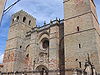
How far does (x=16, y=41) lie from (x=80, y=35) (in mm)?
10600

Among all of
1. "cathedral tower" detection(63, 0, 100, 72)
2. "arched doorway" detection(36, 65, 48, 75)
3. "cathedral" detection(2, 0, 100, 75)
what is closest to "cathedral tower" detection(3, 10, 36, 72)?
"cathedral" detection(2, 0, 100, 75)

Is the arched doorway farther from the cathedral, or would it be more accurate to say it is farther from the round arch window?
the round arch window

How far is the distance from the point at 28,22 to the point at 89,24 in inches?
488

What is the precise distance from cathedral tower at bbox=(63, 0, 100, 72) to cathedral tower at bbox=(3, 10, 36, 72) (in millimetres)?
8452

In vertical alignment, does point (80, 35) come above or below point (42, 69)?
above

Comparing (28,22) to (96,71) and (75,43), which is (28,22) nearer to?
(75,43)

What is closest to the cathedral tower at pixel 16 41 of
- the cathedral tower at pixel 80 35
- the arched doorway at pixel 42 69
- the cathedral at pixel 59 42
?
the cathedral at pixel 59 42

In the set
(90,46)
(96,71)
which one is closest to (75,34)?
(90,46)

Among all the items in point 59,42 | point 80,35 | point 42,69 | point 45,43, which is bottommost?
point 42,69

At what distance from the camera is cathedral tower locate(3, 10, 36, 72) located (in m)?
18.9

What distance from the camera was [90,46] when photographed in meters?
12.7

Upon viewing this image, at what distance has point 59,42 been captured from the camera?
52.6ft

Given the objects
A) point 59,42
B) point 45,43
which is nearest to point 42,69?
point 45,43

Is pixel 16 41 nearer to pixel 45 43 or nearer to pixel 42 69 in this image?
pixel 45 43
